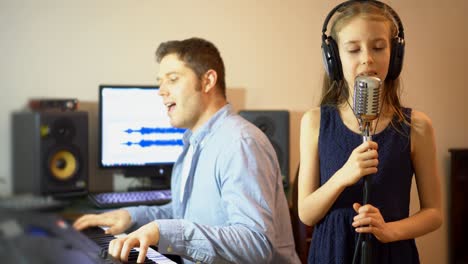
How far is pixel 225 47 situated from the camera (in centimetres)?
306

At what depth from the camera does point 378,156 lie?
4.12ft

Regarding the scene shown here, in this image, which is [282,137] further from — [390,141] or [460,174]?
[390,141]

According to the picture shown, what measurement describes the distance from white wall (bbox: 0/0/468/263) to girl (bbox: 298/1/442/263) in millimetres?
1319

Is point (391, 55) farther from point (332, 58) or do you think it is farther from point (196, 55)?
point (196, 55)

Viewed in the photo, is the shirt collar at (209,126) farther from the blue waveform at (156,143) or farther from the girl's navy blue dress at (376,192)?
the blue waveform at (156,143)

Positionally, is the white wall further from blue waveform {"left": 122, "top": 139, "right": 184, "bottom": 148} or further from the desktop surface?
the desktop surface

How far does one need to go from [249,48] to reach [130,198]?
1.18 meters

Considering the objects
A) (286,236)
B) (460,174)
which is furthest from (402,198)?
(460,174)

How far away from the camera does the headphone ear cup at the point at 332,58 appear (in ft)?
4.14

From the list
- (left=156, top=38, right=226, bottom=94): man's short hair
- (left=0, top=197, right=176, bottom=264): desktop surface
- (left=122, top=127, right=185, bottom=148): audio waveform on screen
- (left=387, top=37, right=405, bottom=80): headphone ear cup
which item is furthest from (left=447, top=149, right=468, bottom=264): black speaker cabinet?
(left=0, top=197, right=176, bottom=264): desktop surface

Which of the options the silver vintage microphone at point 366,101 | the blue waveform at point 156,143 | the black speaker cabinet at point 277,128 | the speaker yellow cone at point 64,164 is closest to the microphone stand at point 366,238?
the silver vintage microphone at point 366,101

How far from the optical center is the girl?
3.94ft

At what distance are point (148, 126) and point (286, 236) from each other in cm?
128

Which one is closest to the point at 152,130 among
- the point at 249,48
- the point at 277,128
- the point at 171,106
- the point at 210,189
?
the point at 277,128
